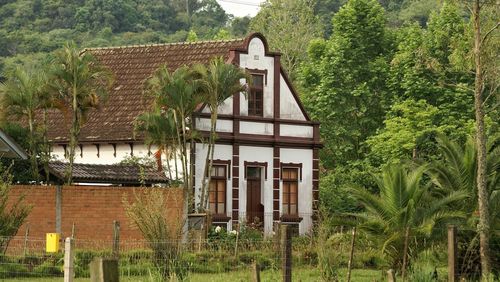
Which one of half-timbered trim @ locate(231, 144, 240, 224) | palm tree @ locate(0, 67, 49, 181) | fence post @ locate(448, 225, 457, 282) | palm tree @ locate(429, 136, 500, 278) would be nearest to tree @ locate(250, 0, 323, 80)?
half-timbered trim @ locate(231, 144, 240, 224)

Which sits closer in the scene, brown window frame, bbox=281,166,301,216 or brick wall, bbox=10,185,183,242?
brick wall, bbox=10,185,183,242

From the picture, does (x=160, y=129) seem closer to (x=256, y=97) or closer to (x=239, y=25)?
(x=256, y=97)

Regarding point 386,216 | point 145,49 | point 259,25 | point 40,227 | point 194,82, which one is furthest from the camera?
point 259,25

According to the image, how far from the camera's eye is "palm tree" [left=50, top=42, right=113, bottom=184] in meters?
39.8

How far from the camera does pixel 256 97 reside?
46875mm

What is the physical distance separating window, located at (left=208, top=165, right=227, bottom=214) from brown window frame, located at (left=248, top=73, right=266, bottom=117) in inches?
98.4

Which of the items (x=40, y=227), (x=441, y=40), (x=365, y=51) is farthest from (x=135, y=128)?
(x=365, y=51)

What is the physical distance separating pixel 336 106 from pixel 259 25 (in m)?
21.4

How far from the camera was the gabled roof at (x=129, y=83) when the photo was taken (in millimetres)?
46281

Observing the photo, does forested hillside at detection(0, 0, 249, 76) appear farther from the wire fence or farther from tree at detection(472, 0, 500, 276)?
tree at detection(472, 0, 500, 276)

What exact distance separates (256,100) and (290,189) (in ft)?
10.9

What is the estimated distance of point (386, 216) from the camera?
99.1 ft

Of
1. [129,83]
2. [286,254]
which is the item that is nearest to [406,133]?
[129,83]

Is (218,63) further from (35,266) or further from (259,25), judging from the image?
(259,25)
